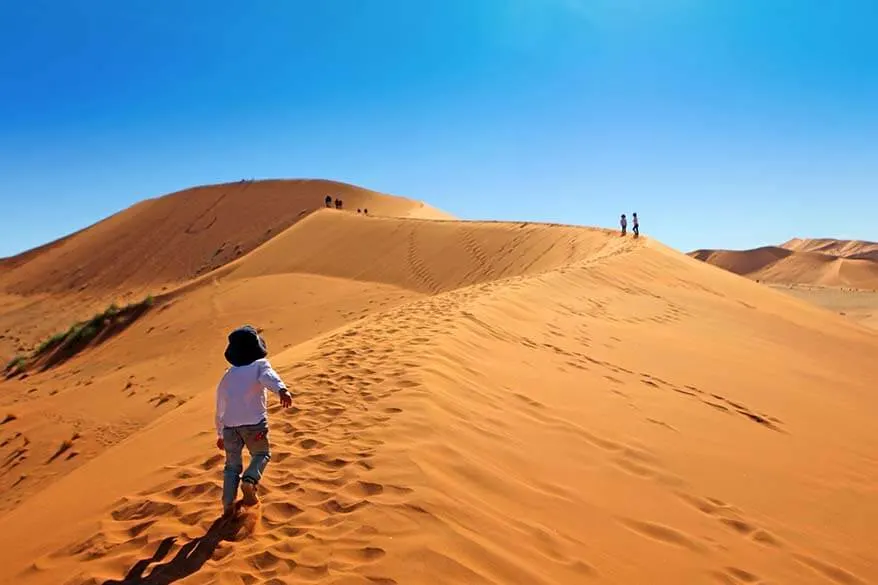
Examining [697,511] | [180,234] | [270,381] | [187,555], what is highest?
[180,234]

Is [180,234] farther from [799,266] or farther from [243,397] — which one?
[799,266]

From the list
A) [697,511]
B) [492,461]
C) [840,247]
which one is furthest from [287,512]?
[840,247]

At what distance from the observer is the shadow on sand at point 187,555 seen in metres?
3.23

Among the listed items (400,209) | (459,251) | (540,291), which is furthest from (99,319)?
(400,209)

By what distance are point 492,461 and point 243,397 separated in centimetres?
180

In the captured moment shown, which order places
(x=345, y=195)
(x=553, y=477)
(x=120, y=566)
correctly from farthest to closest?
(x=345, y=195) → (x=553, y=477) → (x=120, y=566)

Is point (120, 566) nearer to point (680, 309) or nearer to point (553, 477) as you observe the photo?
point (553, 477)

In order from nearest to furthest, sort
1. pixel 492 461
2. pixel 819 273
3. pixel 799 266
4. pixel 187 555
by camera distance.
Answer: pixel 187 555, pixel 492 461, pixel 819 273, pixel 799 266

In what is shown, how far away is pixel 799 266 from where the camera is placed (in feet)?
204

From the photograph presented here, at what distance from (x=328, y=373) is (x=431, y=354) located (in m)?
1.10

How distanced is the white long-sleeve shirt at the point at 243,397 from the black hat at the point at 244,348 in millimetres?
90

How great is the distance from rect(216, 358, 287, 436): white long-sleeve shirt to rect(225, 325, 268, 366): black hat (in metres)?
0.09

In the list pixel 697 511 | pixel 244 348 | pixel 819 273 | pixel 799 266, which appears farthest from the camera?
pixel 799 266

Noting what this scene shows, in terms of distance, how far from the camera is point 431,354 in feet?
21.9
